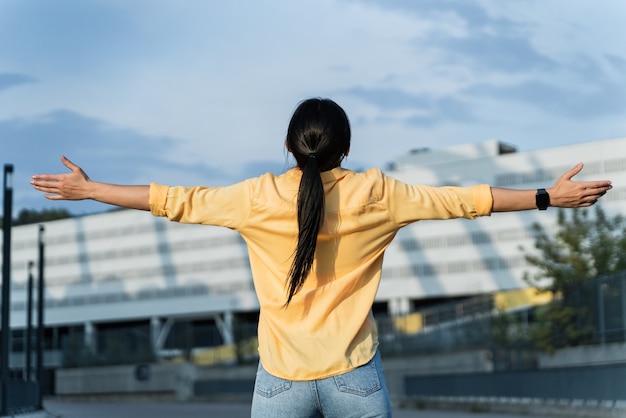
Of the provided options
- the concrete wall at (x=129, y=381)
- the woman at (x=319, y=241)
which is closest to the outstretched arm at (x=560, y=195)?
the woman at (x=319, y=241)

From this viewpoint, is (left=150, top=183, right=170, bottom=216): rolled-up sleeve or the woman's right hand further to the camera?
the woman's right hand

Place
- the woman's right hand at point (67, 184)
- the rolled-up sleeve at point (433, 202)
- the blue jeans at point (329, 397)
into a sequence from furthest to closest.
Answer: the woman's right hand at point (67, 184)
the rolled-up sleeve at point (433, 202)
the blue jeans at point (329, 397)

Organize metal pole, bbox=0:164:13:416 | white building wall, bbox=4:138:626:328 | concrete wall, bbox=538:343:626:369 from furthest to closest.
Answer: white building wall, bbox=4:138:626:328 → concrete wall, bbox=538:343:626:369 → metal pole, bbox=0:164:13:416

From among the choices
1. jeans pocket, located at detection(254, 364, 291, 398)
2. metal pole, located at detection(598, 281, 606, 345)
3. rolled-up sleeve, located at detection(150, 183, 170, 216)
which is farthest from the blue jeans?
metal pole, located at detection(598, 281, 606, 345)

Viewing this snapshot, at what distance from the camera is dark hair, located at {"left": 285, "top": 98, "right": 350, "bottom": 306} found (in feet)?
11.7

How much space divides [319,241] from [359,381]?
0.43m

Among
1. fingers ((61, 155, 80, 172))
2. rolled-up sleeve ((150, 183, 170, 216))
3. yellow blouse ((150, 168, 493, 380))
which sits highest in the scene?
fingers ((61, 155, 80, 172))

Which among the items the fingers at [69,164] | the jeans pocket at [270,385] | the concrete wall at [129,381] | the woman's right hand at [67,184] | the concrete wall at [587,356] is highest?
the fingers at [69,164]

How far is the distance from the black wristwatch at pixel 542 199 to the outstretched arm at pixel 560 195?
1 centimetres

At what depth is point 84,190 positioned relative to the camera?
3980mm

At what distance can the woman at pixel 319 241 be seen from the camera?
140 inches

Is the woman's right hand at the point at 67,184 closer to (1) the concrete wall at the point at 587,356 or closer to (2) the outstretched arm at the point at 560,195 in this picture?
(2) the outstretched arm at the point at 560,195

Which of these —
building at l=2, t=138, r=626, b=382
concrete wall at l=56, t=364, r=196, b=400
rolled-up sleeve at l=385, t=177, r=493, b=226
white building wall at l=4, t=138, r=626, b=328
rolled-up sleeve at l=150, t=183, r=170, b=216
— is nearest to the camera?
rolled-up sleeve at l=385, t=177, r=493, b=226

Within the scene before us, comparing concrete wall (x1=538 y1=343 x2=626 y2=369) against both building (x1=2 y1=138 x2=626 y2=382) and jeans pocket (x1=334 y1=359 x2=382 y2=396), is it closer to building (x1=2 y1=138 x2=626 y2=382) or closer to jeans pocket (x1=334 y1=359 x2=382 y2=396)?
jeans pocket (x1=334 y1=359 x2=382 y2=396)
